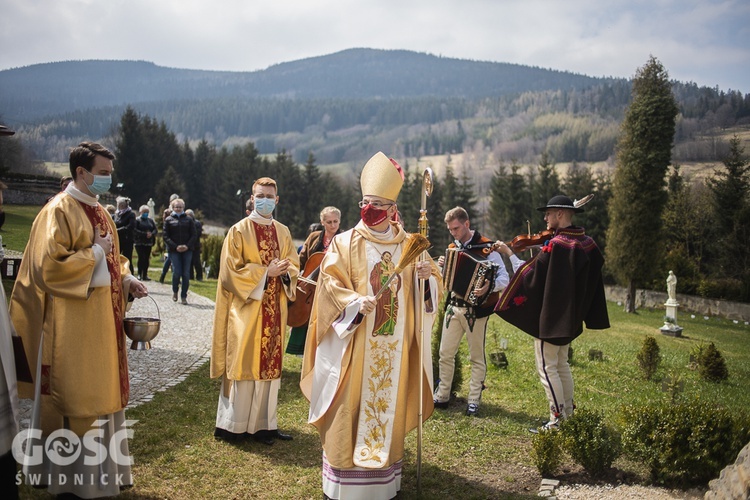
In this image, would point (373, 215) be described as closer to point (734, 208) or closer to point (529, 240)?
point (529, 240)

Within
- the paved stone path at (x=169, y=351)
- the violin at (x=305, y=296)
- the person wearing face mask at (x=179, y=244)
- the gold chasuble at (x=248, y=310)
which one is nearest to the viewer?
the gold chasuble at (x=248, y=310)

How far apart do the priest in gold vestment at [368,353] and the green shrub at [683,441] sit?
6.46ft

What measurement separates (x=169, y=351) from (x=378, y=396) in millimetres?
6316

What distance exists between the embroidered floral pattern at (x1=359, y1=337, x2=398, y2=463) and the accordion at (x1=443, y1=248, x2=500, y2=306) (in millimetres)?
2175

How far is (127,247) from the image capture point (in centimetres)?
1611

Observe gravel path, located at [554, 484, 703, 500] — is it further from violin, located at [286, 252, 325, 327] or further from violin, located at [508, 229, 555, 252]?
violin, located at [286, 252, 325, 327]

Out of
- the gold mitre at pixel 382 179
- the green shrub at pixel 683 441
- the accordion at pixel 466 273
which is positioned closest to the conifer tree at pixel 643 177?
the accordion at pixel 466 273

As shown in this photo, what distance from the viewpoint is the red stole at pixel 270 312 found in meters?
6.44

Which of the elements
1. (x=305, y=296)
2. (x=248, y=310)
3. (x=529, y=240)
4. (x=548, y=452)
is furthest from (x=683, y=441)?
(x=305, y=296)

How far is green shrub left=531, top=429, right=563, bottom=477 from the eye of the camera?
5.70 meters

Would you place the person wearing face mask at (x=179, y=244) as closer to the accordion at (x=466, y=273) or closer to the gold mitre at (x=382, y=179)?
the accordion at (x=466, y=273)

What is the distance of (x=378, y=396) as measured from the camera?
206 inches

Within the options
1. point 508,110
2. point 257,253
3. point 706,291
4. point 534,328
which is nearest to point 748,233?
point 706,291

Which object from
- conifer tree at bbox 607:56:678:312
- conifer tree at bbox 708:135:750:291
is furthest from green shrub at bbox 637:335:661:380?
conifer tree at bbox 607:56:678:312
